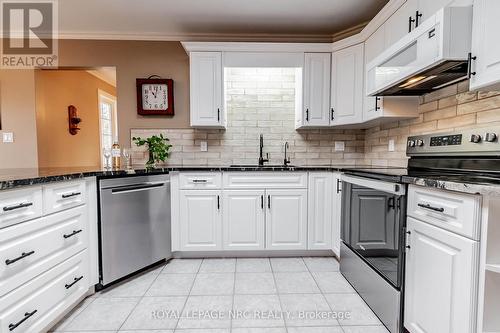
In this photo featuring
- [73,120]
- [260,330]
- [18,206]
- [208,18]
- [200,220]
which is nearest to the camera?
[18,206]

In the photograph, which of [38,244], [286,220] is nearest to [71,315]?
[38,244]

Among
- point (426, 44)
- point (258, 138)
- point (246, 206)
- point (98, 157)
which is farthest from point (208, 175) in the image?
point (98, 157)

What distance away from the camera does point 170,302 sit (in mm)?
1784

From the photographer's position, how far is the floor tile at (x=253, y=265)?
2.28m

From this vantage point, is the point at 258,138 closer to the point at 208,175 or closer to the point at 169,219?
the point at 208,175

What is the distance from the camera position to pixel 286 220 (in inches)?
98.7

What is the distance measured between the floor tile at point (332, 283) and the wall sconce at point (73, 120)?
402cm

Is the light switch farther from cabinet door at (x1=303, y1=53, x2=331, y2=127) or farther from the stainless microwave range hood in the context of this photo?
the stainless microwave range hood

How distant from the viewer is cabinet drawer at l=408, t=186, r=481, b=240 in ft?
3.18

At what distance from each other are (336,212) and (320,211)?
148 millimetres

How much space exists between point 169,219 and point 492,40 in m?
2.49

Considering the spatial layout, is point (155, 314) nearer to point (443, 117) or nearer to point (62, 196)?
point (62, 196)

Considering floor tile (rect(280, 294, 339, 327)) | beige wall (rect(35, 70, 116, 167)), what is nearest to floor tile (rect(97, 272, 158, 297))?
floor tile (rect(280, 294, 339, 327))

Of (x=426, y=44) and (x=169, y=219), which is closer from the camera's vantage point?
(x=426, y=44)
